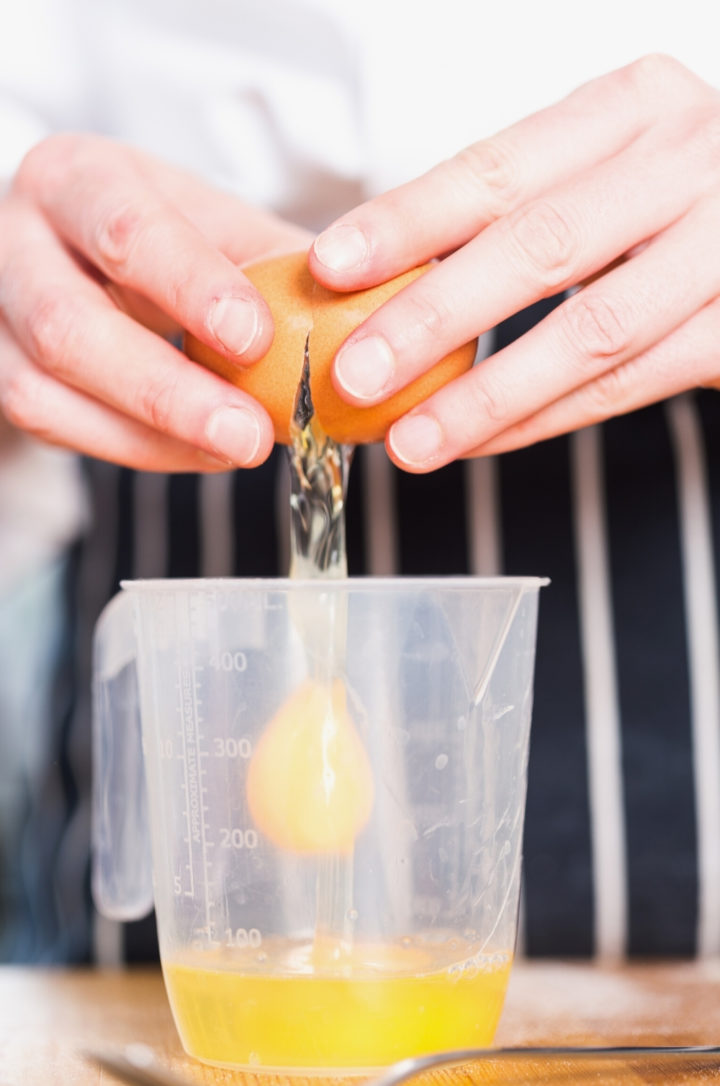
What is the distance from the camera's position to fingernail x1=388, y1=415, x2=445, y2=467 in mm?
639

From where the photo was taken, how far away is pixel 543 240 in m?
0.66

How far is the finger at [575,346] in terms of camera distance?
2.13 feet

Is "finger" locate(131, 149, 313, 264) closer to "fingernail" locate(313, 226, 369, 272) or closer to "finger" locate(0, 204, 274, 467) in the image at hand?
"finger" locate(0, 204, 274, 467)

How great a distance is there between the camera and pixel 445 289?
2.05 ft

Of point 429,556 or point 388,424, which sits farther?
point 429,556

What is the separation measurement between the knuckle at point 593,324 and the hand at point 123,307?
183mm

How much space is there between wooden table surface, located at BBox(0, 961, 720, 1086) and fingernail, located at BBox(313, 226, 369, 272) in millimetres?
402

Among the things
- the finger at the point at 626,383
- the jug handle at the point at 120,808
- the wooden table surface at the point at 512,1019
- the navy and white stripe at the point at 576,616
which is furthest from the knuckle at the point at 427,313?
the navy and white stripe at the point at 576,616

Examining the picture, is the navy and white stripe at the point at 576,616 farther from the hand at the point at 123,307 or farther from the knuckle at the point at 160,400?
the knuckle at the point at 160,400

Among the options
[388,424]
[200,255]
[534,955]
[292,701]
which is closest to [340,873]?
[292,701]

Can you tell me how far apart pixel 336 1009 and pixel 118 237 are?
1.46 feet

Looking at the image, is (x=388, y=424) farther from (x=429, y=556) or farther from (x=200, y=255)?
(x=429, y=556)

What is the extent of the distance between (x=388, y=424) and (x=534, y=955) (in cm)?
65

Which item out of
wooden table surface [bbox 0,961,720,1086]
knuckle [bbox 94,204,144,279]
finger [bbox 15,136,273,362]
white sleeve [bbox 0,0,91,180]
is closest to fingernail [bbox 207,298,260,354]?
finger [bbox 15,136,273,362]
